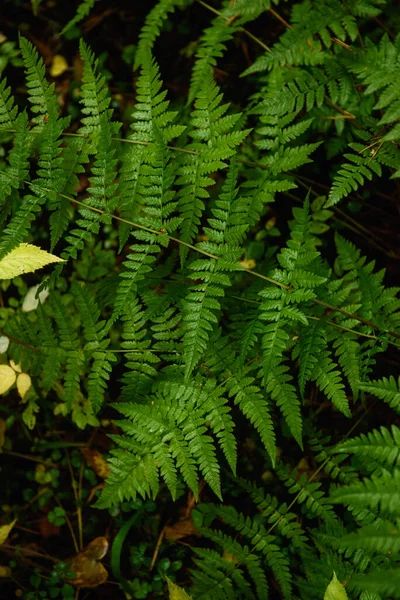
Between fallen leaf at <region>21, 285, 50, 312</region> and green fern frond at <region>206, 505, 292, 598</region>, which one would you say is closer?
green fern frond at <region>206, 505, 292, 598</region>

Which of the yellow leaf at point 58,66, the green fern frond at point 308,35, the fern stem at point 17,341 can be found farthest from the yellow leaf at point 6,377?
the yellow leaf at point 58,66

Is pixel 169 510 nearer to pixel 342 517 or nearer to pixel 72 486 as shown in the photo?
pixel 72 486

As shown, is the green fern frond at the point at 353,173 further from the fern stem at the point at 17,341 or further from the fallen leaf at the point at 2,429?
the fallen leaf at the point at 2,429

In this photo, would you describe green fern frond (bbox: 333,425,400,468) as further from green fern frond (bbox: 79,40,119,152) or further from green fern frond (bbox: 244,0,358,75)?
green fern frond (bbox: 244,0,358,75)

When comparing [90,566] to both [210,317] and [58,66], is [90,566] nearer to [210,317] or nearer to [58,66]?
[210,317]

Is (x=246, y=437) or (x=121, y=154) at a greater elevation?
(x=121, y=154)

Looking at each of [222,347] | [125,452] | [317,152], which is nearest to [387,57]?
[317,152]

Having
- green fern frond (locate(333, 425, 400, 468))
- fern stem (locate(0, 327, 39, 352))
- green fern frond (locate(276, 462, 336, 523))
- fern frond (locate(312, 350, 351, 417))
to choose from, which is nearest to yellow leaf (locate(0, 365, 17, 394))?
fern stem (locate(0, 327, 39, 352))

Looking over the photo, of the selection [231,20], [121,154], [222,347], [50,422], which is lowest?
[50,422]
